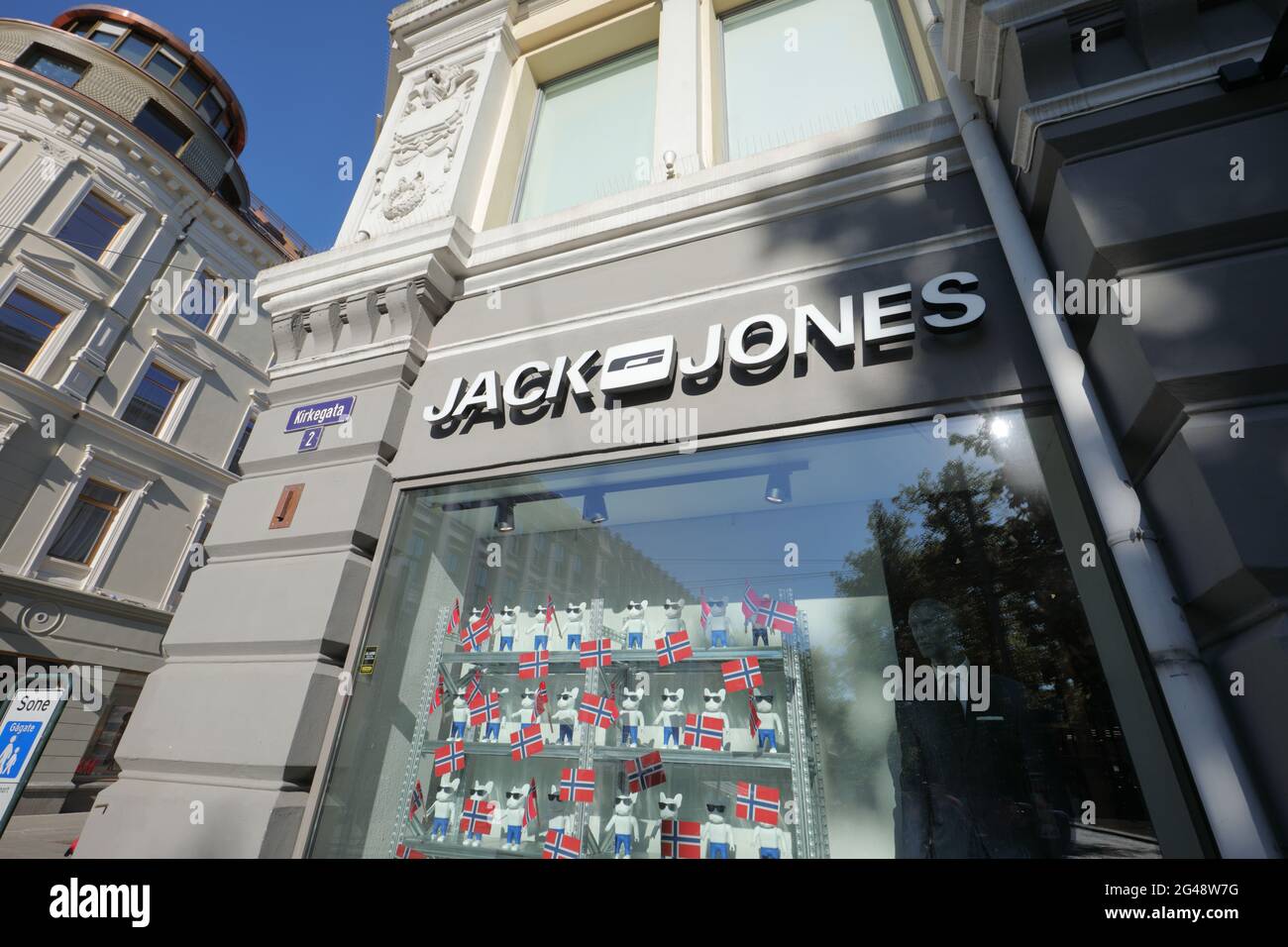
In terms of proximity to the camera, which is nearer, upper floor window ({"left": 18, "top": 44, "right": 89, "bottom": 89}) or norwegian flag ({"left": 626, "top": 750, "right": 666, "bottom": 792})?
norwegian flag ({"left": 626, "top": 750, "right": 666, "bottom": 792})

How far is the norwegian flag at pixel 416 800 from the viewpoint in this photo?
10.2 ft

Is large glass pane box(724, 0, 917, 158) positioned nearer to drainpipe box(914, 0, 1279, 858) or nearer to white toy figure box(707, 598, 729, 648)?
drainpipe box(914, 0, 1279, 858)

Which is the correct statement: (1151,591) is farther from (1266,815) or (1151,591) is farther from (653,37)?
(653,37)

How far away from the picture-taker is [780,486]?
3.13 meters

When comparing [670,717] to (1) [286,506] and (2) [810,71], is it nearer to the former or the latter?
(1) [286,506]

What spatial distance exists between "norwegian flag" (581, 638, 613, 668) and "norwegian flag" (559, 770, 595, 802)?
0.55 meters

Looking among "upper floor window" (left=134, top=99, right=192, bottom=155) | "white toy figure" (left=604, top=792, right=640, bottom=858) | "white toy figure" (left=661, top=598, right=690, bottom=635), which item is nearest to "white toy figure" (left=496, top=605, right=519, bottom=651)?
"white toy figure" (left=661, top=598, right=690, bottom=635)

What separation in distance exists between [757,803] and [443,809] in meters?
1.74

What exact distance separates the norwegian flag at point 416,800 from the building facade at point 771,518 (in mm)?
26

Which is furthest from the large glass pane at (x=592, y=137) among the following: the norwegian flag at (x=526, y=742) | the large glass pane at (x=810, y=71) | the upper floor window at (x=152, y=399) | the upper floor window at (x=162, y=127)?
the upper floor window at (x=162, y=127)

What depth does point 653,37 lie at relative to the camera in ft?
18.0

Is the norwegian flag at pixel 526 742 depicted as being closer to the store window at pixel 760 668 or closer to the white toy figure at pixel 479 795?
the store window at pixel 760 668

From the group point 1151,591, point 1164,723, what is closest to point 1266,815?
point 1164,723

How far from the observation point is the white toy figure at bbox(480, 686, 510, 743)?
3.31 meters
